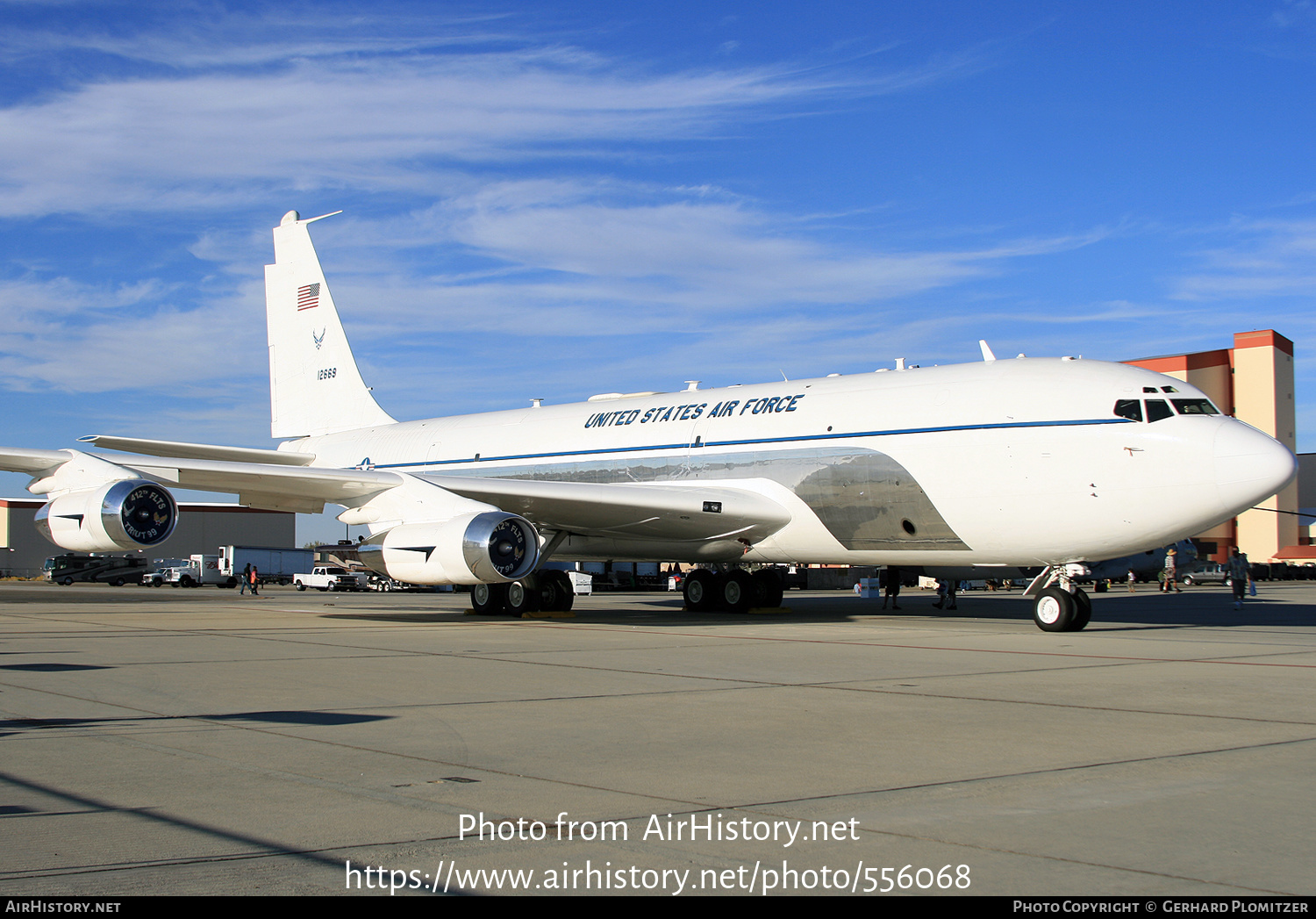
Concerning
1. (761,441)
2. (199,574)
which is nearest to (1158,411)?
(761,441)

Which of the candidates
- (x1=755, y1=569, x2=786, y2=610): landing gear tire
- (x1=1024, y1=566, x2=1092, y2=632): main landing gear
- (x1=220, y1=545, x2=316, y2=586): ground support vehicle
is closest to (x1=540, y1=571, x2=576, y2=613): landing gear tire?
(x1=755, y1=569, x2=786, y2=610): landing gear tire

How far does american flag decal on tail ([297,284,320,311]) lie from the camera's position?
31172mm

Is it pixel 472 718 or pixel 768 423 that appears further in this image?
pixel 768 423

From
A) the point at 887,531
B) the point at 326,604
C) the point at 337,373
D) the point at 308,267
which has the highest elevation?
the point at 308,267

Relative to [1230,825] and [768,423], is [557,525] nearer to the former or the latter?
[768,423]

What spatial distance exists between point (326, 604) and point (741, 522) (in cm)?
1415

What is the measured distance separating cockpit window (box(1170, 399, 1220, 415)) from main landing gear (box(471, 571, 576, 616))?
473 inches

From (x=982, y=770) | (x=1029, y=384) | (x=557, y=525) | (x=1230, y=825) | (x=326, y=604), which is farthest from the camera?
(x=326, y=604)

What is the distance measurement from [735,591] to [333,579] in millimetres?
33296

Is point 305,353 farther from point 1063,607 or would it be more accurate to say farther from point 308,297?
point 1063,607

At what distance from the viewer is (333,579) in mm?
53469

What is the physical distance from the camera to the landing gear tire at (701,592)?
84.3 ft
